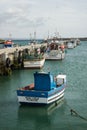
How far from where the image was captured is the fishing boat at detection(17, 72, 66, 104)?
27.3 m

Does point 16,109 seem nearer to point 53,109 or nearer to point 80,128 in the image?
point 53,109

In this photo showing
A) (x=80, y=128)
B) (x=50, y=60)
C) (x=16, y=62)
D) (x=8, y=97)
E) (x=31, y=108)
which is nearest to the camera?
(x=80, y=128)

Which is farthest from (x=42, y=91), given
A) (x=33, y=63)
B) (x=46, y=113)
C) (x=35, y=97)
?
(x=33, y=63)

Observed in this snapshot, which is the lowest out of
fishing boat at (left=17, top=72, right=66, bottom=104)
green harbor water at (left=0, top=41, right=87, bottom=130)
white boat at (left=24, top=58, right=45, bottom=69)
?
Result: green harbor water at (left=0, top=41, right=87, bottom=130)

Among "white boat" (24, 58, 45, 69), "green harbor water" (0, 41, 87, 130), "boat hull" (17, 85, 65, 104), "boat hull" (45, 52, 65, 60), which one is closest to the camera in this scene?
"green harbor water" (0, 41, 87, 130)

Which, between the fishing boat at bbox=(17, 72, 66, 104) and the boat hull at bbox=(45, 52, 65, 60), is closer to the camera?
the fishing boat at bbox=(17, 72, 66, 104)

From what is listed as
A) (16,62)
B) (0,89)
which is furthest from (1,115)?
(16,62)

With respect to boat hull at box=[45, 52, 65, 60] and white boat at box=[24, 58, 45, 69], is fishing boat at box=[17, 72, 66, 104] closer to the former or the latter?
white boat at box=[24, 58, 45, 69]

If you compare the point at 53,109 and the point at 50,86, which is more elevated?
the point at 50,86

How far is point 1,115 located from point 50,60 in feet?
140

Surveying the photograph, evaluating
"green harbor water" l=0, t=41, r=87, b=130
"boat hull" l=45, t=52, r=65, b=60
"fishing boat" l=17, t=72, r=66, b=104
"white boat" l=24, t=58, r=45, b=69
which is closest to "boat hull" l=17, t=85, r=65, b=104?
"fishing boat" l=17, t=72, r=66, b=104

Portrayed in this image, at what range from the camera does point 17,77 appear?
4597cm

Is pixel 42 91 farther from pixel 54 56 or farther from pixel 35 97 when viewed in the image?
pixel 54 56

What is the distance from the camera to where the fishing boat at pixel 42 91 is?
27.3 m
